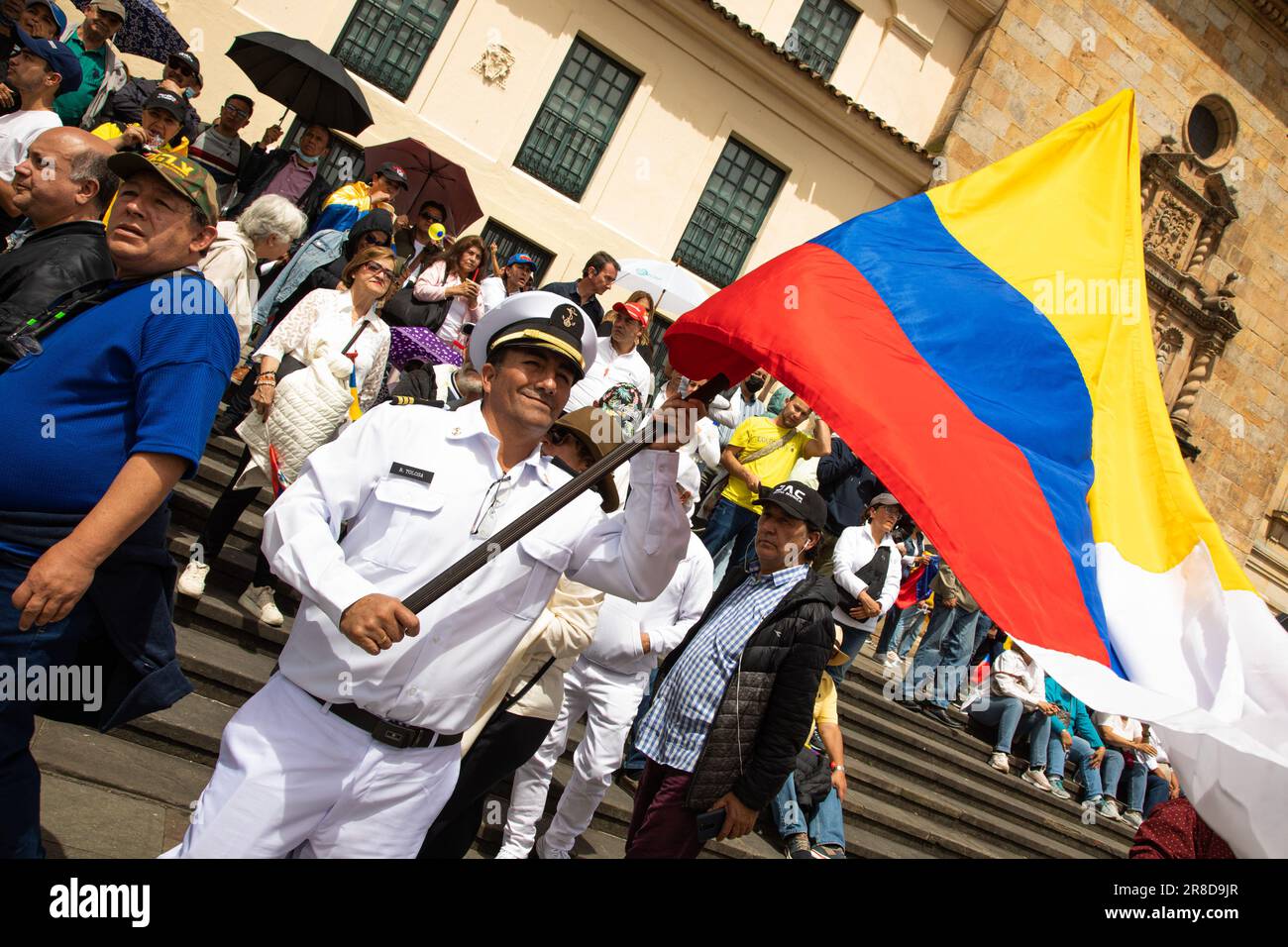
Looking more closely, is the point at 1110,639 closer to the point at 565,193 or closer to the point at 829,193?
the point at 565,193

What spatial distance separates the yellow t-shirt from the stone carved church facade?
13.5 m

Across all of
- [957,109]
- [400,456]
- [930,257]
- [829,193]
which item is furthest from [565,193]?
[400,456]

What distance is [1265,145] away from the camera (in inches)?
887

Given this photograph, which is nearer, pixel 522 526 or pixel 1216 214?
pixel 522 526

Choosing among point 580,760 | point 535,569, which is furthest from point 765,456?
point 535,569

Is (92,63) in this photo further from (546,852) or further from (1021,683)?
(1021,683)

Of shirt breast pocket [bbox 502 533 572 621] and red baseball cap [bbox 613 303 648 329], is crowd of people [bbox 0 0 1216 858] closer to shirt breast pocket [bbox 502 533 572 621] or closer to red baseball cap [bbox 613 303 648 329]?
shirt breast pocket [bbox 502 533 572 621]

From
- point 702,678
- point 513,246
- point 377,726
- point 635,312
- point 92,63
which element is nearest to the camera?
point 377,726

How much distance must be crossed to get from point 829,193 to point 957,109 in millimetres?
2820

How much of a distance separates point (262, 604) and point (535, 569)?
13.1ft

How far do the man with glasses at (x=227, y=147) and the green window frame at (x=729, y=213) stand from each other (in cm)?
913

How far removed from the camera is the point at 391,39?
49.8 feet

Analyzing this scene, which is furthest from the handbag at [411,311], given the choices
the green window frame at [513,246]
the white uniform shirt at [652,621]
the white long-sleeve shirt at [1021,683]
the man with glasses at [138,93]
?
the white long-sleeve shirt at [1021,683]

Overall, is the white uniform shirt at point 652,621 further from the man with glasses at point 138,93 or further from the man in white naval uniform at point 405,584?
the man with glasses at point 138,93
